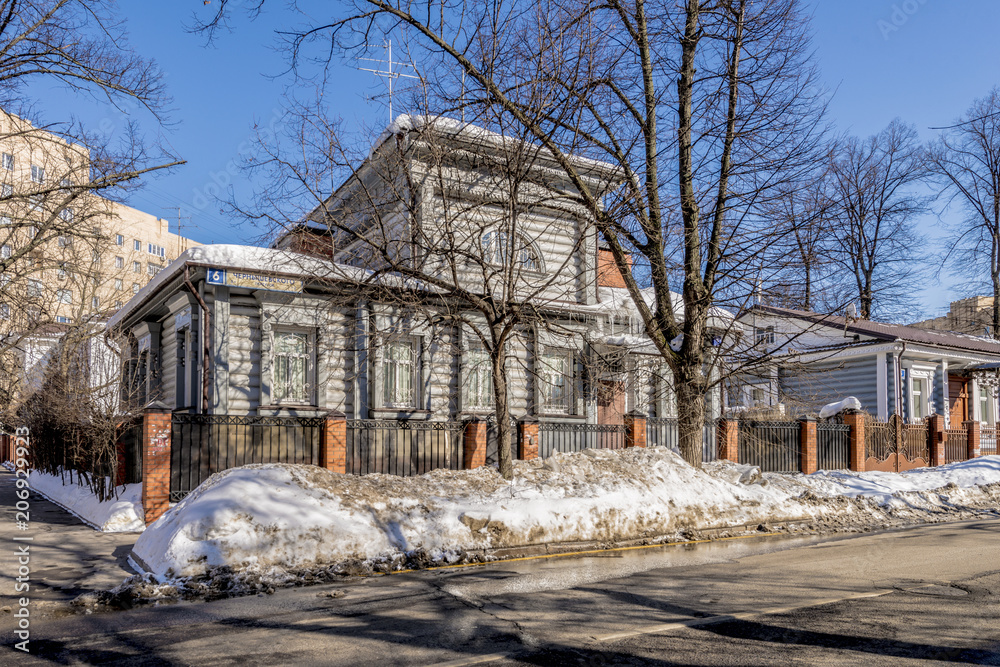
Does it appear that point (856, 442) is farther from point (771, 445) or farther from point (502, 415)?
point (502, 415)

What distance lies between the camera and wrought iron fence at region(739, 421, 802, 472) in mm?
18234

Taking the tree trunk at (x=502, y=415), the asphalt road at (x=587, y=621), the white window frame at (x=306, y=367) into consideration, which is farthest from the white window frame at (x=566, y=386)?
the asphalt road at (x=587, y=621)

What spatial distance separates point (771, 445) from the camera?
61.2 feet

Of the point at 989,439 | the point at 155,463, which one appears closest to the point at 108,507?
the point at 155,463

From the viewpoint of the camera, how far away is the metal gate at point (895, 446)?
2062cm

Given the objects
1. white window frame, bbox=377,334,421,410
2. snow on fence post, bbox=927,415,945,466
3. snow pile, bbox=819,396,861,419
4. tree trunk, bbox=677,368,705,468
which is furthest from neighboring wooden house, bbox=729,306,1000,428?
white window frame, bbox=377,334,421,410

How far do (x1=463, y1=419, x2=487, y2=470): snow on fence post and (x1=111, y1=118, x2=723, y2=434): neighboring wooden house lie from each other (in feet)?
4.90

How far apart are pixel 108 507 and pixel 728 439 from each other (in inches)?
535

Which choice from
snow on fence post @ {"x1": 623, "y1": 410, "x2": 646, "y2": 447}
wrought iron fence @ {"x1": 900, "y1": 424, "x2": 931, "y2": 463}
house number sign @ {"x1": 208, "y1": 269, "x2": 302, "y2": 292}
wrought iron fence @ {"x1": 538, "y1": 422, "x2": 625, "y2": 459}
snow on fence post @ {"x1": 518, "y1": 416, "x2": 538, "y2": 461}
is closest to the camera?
house number sign @ {"x1": 208, "y1": 269, "x2": 302, "y2": 292}

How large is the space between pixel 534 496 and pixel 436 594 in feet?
12.7

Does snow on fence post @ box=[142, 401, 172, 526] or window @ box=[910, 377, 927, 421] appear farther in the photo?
window @ box=[910, 377, 927, 421]

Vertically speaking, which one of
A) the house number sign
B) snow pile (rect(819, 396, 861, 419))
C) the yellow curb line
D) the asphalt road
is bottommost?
the yellow curb line

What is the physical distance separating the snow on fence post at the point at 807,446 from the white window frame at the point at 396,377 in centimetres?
1041

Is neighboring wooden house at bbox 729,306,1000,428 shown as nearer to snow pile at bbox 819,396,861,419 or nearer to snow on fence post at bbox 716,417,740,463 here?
snow pile at bbox 819,396,861,419
